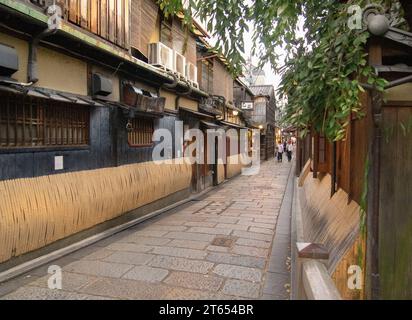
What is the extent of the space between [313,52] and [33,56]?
5368mm

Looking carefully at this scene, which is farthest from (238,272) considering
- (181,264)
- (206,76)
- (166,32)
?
(206,76)

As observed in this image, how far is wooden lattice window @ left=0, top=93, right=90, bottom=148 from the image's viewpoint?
5863 mm

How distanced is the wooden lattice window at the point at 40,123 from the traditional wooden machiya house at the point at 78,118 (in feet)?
0.07

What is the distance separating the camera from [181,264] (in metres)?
6.60

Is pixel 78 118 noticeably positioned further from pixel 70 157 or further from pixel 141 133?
pixel 141 133

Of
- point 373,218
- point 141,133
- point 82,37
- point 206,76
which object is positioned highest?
point 206,76

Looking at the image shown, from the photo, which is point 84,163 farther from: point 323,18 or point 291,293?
point 323,18

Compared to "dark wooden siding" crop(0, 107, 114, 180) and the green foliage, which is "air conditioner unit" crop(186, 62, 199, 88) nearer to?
"dark wooden siding" crop(0, 107, 114, 180)

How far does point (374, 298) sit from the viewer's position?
4.05m

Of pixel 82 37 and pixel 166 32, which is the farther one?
pixel 166 32

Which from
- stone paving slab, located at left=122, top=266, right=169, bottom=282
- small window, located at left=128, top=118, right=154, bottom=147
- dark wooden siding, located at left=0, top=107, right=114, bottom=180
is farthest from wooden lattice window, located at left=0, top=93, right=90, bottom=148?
stone paving slab, located at left=122, top=266, right=169, bottom=282

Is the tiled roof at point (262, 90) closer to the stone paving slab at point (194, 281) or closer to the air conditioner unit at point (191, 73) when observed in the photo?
the air conditioner unit at point (191, 73)

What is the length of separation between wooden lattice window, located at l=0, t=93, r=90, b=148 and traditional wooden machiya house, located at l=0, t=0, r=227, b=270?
0.07 ft
